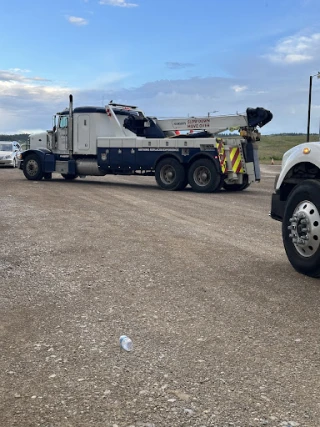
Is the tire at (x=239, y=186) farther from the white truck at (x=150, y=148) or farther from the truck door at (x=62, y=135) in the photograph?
the truck door at (x=62, y=135)

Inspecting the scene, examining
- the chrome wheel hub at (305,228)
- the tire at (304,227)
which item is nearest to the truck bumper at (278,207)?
the tire at (304,227)

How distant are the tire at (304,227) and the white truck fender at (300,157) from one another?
24cm

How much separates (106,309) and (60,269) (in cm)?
151

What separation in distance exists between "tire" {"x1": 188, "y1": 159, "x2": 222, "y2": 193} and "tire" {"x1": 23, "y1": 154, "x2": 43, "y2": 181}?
22.0 feet

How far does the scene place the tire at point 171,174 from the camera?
16.3 m

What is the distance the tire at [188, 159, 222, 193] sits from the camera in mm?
15672

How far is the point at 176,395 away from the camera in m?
2.89

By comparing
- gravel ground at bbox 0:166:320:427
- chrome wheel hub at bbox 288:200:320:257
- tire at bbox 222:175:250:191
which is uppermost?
chrome wheel hub at bbox 288:200:320:257

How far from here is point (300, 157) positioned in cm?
554

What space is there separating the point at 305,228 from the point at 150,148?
39.6 ft

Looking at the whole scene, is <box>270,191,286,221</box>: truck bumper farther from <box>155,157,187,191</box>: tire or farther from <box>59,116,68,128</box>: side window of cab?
<box>59,116,68,128</box>: side window of cab

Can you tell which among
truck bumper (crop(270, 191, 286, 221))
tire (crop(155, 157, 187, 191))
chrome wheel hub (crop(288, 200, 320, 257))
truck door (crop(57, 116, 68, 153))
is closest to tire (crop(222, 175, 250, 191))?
tire (crop(155, 157, 187, 191))

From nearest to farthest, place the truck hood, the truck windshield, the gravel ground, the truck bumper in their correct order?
the gravel ground < the truck bumper < the truck hood < the truck windshield

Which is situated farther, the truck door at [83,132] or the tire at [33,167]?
the tire at [33,167]
